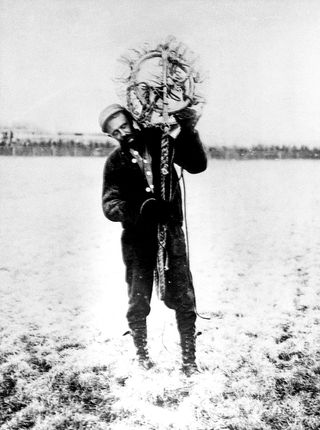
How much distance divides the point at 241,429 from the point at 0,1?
2.67 m

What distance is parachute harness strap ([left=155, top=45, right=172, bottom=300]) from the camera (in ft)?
5.98

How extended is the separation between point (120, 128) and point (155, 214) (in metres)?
0.45

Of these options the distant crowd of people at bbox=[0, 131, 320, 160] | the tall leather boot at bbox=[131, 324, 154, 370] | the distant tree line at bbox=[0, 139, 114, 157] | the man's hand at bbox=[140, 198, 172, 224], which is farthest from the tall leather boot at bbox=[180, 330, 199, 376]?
the distant tree line at bbox=[0, 139, 114, 157]

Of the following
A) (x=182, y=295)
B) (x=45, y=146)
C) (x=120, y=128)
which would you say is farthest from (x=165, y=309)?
(x=45, y=146)

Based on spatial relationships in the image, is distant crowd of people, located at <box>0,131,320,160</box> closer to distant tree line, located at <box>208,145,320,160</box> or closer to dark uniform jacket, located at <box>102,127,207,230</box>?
distant tree line, located at <box>208,145,320,160</box>

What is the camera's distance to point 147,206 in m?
1.92

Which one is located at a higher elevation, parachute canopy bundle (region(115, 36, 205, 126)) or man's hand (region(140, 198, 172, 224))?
parachute canopy bundle (region(115, 36, 205, 126))

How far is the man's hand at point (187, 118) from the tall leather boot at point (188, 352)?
109 centimetres

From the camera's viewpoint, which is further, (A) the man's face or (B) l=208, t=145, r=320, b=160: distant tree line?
(B) l=208, t=145, r=320, b=160: distant tree line

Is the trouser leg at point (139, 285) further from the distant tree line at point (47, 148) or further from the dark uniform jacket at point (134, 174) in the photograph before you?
Result: the distant tree line at point (47, 148)

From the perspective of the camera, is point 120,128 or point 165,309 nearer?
point 120,128

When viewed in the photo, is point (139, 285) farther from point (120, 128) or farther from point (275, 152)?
point (275, 152)

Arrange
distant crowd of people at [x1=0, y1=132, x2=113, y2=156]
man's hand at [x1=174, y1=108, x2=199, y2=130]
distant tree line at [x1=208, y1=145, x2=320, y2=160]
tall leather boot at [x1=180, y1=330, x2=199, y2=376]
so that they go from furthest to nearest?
1. distant tree line at [x1=208, y1=145, x2=320, y2=160]
2. distant crowd of people at [x1=0, y1=132, x2=113, y2=156]
3. tall leather boot at [x1=180, y1=330, x2=199, y2=376]
4. man's hand at [x1=174, y1=108, x2=199, y2=130]

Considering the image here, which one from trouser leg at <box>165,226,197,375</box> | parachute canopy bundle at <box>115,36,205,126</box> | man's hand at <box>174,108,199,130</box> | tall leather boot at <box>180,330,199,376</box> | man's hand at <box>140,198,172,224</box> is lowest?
tall leather boot at <box>180,330,199,376</box>
